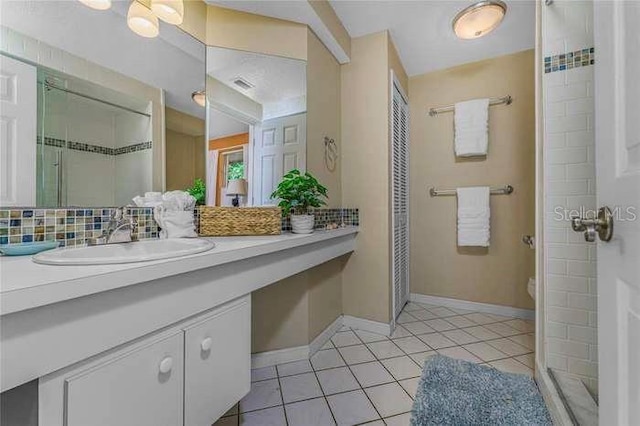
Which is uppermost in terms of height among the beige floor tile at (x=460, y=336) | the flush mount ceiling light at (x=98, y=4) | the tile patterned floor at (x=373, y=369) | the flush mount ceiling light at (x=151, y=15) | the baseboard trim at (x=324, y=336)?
the flush mount ceiling light at (x=151, y=15)

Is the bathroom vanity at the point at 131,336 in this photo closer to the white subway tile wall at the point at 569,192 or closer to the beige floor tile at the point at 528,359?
the white subway tile wall at the point at 569,192

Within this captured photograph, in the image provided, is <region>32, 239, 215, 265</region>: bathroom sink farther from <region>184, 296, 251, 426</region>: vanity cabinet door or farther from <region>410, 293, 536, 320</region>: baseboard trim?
<region>410, 293, 536, 320</region>: baseboard trim

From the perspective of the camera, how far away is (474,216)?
92.4 inches

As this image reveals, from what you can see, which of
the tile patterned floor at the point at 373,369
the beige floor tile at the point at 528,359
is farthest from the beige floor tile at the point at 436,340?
the beige floor tile at the point at 528,359

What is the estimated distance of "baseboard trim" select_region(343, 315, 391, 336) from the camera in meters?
2.00

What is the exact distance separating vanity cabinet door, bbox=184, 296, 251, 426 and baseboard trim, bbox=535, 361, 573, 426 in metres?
1.26

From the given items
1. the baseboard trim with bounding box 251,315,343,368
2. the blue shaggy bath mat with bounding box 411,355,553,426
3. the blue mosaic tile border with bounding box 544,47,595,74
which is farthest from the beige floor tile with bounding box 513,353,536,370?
the blue mosaic tile border with bounding box 544,47,595,74

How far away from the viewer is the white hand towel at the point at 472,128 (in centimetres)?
233

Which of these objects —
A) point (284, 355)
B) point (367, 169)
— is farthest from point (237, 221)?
point (367, 169)

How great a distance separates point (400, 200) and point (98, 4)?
2.15 m

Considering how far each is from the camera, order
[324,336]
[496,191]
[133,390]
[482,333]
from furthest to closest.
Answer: [496,191] < [482,333] < [324,336] < [133,390]

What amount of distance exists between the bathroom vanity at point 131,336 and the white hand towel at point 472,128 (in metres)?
2.17

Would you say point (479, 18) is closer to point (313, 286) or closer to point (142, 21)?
point (142, 21)

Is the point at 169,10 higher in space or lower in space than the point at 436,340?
higher
